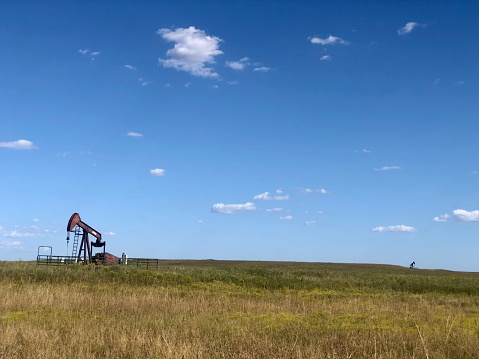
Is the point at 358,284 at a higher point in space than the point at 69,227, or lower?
lower

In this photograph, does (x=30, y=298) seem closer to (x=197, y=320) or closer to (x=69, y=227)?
(x=197, y=320)

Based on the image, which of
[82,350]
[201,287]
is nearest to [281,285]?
[201,287]

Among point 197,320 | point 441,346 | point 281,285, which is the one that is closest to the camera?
point 441,346

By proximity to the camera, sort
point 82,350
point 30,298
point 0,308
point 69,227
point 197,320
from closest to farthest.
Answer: point 82,350 → point 197,320 → point 0,308 → point 30,298 → point 69,227

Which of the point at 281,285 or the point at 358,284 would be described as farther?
the point at 358,284

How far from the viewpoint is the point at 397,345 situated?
9352 millimetres

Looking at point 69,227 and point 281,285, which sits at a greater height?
point 69,227

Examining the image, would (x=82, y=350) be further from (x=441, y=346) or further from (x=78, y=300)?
(x=78, y=300)

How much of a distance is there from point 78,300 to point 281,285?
1822 centimetres

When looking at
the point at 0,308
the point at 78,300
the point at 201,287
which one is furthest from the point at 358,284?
the point at 0,308

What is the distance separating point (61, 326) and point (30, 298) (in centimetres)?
634

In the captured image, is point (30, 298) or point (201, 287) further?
point (201, 287)

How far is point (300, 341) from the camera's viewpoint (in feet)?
32.3

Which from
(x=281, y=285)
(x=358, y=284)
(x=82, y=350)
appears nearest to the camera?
(x=82, y=350)
